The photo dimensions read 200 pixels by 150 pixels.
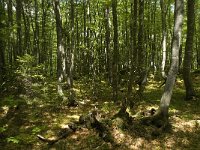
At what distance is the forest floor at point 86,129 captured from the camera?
35.0 ft

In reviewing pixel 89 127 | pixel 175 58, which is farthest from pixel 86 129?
pixel 175 58

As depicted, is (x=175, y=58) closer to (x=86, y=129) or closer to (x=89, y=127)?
(x=89, y=127)

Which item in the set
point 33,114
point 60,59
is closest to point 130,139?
point 33,114

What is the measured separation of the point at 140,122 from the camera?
11.8 metres

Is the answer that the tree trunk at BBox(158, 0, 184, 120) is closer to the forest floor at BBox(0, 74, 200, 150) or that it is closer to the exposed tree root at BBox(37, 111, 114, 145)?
the forest floor at BBox(0, 74, 200, 150)

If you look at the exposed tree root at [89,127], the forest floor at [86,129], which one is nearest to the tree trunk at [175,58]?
the forest floor at [86,129]

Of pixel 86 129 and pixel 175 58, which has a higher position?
pixel 175 58

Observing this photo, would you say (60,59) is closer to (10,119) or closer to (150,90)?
(10,119)

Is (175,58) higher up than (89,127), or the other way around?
(175,58)

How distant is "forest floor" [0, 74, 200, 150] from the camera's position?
10.7 metres

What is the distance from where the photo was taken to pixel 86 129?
11672 mm

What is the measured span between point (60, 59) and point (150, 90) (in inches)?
269

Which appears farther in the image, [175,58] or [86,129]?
[175,58]

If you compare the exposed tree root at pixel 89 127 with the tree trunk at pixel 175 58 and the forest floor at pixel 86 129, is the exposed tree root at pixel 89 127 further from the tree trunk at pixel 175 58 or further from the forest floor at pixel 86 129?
the tree trunk at pixel 175 58
